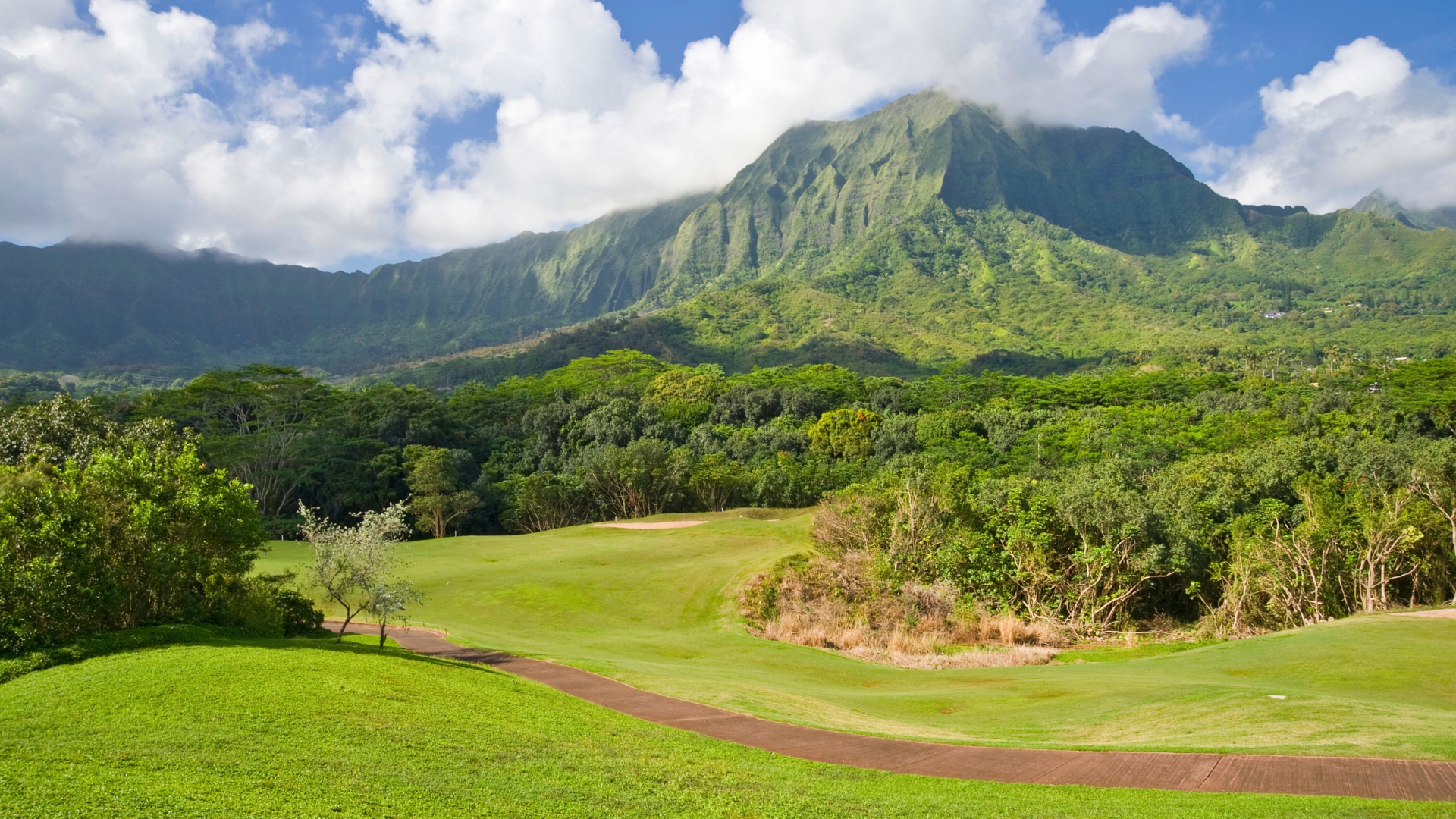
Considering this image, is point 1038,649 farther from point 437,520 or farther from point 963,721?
point 437,520

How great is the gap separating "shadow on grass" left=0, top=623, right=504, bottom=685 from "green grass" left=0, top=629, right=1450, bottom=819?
60cm

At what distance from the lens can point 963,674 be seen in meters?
27.5

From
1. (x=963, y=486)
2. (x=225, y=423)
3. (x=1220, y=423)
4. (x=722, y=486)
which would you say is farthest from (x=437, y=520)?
(x=1220, y=423)

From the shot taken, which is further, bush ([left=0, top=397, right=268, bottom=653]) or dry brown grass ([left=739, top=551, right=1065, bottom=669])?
dry brown grass ([left=739, top=551, right=1065, bottom=669])

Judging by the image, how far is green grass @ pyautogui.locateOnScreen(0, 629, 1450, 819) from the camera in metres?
9.78

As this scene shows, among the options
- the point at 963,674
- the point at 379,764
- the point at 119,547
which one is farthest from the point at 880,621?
the point at 119,547

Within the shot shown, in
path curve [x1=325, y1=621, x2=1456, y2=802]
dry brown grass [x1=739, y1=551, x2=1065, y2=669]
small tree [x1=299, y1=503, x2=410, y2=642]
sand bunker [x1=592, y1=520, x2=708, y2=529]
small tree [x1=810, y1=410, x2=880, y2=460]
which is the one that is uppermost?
small tree [x1=810, y1=410, x2=880, y2=460]

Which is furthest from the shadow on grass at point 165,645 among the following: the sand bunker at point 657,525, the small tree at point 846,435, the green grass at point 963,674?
the small tree at point 846,435

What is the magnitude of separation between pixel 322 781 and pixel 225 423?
88.3m

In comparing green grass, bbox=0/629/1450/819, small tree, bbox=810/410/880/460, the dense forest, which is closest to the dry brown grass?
the dense forest

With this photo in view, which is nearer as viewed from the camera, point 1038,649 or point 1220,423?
point 1038,649

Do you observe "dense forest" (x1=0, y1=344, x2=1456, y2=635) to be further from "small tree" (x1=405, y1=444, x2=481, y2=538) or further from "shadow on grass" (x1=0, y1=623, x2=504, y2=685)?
"shadow on grass" (x1=0, y1=623, x2=504, y2=685)

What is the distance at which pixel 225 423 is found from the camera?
84.3 metres

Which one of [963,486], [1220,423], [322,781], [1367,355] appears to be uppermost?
[1367,355]
